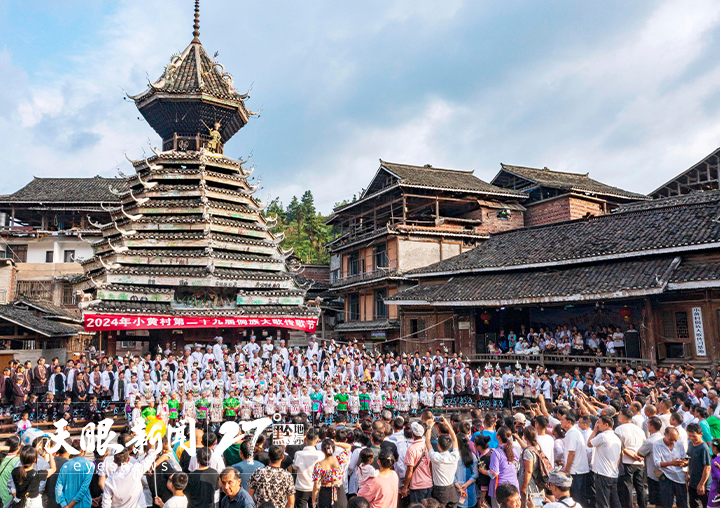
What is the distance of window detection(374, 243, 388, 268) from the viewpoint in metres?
34.1

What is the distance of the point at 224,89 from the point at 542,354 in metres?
19.6

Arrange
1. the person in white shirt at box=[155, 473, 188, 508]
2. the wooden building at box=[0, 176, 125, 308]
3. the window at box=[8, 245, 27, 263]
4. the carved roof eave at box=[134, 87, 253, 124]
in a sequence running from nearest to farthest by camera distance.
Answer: the person in white shirt at box=[155, 473, 188, 508]
the carved roof eave at box=[134, 87, 253, 124]
the wooden building at box=[0, 176, 125, 308]
the window at box=[8, 245, 27, 263]

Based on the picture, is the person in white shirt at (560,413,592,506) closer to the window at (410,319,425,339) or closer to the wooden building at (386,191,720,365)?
the wooden building at (386,191,720,365)

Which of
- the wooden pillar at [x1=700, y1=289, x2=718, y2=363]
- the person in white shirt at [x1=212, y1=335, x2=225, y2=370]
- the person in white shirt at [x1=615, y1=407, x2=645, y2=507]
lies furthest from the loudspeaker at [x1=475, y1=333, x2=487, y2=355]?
the person in white shirt at [x1=615, y1=407, x2=645, y2=507]

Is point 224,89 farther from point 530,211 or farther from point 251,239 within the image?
point 530,211

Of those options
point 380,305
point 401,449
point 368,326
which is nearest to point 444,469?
point 401,449

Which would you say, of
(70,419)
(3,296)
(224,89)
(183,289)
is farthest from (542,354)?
(3,296)

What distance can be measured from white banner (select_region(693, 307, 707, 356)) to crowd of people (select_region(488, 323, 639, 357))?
2.21 meters

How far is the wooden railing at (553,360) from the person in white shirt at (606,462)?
1349 cm

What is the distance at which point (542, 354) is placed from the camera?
22.5 metres

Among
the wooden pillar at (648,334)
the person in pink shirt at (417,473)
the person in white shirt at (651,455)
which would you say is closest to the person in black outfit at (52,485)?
the person in pink shirt at (417,473)

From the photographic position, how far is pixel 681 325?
66.3 feet

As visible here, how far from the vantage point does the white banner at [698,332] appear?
1916cm

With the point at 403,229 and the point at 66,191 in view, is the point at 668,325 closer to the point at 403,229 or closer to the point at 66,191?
the point at 403,229
